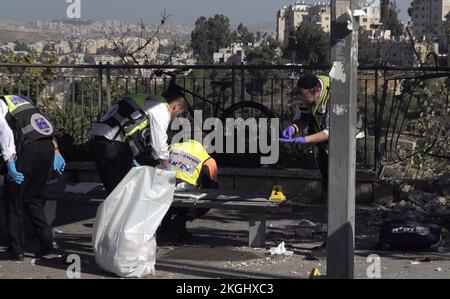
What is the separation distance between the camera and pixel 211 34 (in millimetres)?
23672

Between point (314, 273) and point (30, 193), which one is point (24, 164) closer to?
point (30, 193)

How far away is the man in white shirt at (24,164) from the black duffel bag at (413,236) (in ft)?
10.4

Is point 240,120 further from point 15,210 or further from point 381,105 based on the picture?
point 15,210

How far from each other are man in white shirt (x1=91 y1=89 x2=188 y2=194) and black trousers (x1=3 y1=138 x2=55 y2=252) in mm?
467

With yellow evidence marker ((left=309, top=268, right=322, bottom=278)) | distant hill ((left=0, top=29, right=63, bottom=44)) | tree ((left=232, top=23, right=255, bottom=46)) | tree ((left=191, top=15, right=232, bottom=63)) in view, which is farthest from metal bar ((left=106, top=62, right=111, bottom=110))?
tree ((left=232, top=23, right=255, bottom=46))

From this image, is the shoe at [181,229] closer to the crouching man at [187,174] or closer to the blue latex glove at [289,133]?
the crouching man at [187,174]

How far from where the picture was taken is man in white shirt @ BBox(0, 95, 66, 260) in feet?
23.7

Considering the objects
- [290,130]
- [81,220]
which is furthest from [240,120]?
[290,130]

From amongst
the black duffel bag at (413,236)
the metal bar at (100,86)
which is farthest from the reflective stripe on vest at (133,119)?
the metal bar at (100,86)

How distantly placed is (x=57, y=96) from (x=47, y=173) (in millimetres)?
5568

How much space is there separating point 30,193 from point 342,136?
3.06 metres

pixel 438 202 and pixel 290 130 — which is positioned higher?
pixel 290 130

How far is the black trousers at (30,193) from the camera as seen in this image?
7320 millimetres

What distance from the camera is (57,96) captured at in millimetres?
12914
